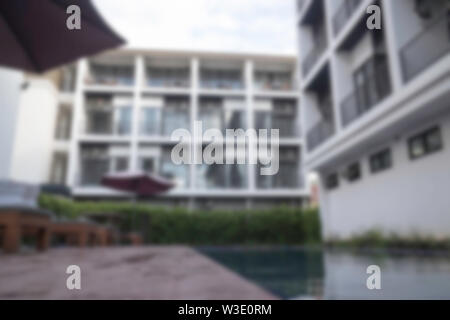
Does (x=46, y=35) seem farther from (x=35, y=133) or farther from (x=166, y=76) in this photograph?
(x=166, y=76)

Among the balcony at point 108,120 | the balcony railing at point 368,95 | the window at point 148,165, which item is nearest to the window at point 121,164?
the window at point 148,165

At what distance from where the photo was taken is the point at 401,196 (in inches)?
323

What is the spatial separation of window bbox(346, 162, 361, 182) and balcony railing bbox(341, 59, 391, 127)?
171 cm

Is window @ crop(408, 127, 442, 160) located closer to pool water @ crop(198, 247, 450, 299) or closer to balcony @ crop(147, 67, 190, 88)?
pool water @ crop(198, 247, 450, 299)

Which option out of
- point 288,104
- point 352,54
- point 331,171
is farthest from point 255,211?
point 288,104

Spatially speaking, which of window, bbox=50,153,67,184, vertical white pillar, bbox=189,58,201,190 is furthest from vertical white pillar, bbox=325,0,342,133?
window, bbox=50,153,67,184

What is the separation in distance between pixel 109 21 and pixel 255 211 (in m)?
11.3

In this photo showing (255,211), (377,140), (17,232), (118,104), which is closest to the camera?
(17,232)

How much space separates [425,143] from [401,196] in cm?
148

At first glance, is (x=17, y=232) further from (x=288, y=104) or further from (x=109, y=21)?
(x=288, y=104)

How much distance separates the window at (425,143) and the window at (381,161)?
3.06 ft

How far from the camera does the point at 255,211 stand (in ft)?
45.2

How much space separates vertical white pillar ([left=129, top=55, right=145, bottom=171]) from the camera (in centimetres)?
1884

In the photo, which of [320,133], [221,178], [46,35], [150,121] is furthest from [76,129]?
[46,35]
